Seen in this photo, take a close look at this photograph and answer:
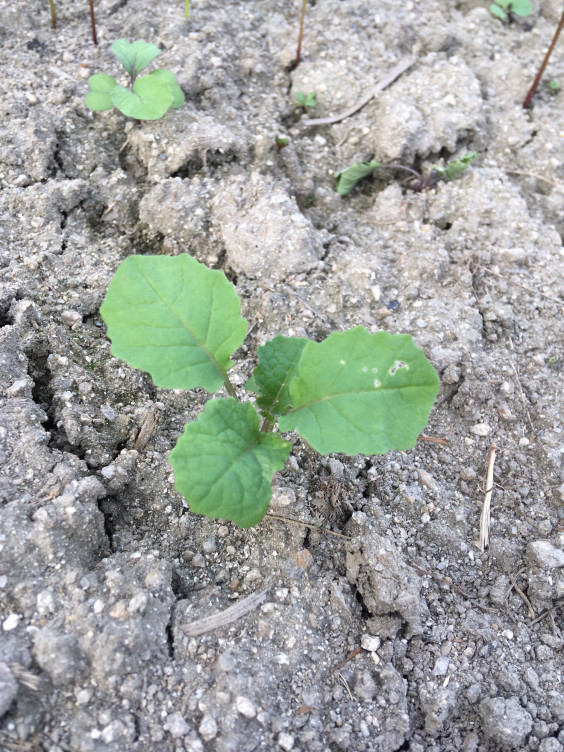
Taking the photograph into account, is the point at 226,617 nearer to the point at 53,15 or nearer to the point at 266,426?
the point at 266,426

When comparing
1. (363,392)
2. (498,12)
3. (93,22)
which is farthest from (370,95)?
(363,392)

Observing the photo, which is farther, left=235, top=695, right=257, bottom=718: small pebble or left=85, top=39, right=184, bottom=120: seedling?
left=85, top=39, right=184, bottom=120: seedling

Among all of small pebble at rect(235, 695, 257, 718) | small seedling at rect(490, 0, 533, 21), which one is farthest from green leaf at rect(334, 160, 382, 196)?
small pebble at rect(235, 695, 257, 718)

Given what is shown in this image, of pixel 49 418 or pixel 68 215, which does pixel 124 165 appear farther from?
pixel 49 418

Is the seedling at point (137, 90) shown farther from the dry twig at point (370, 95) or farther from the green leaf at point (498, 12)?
the green leaf at point (498, 12)

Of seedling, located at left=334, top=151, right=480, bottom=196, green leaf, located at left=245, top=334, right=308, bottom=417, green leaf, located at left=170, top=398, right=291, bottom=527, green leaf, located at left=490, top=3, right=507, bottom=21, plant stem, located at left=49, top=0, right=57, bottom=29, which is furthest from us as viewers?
green leaf, located at left=490, top=3, right=507, bottom=21

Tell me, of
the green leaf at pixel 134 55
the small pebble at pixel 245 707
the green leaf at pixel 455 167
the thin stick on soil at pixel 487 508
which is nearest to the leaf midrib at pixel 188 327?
the small pebble at pixel 245 707

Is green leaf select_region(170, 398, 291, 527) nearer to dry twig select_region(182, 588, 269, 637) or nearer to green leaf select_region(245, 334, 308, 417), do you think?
green leaf select_region(245, 334, 308, 417)
